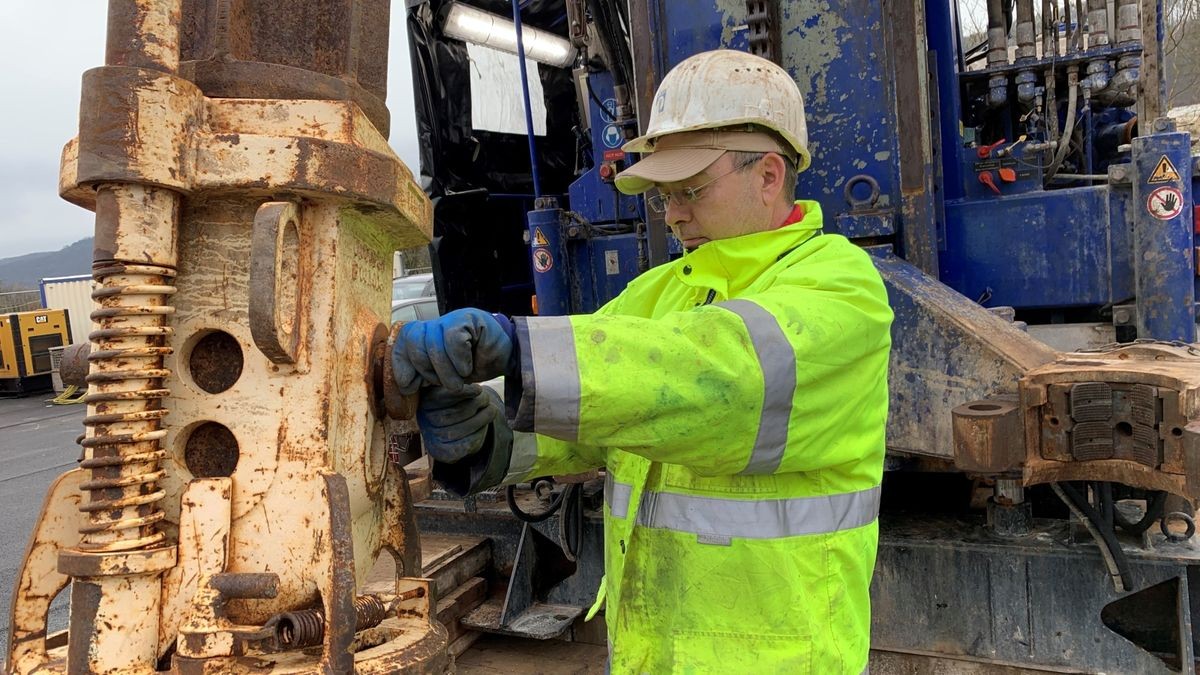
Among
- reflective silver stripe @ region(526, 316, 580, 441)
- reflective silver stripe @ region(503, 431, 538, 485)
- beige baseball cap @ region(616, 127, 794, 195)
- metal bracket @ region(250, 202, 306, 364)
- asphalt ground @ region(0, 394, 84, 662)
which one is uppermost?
beige baseball cap @ region(616, 127, 794, 195)

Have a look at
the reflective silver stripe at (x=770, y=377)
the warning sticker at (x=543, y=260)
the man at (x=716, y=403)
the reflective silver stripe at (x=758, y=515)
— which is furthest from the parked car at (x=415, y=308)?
the reflective silver stripe at (x=770, y=377)

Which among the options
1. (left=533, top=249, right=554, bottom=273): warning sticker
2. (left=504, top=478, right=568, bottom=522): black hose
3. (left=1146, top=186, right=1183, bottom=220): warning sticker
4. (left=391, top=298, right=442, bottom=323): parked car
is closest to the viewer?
(left=1146, top=186, right=1183, bottom=220): warning sticker

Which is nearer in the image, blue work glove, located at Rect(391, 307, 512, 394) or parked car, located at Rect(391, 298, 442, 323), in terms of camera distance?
blue work glove, located at Rect(391, 307, 512, 394)

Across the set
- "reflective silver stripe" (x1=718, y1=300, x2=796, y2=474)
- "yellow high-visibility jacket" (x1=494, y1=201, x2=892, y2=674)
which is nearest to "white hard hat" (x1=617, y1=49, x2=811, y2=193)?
"yellow high-visibility jacket" (x1=494, y1=201, x2=892, y2=674)

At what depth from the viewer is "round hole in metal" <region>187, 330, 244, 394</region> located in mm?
1336

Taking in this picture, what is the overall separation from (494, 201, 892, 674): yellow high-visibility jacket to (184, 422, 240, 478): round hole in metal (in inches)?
18.6

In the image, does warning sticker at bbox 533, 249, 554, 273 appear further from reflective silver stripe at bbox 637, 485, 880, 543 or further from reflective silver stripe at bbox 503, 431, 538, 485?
reflective silver stripe at bbox 637, 485, 880, 543

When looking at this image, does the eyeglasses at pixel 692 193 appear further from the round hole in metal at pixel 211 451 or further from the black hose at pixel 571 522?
the black hose at pixel 571 522

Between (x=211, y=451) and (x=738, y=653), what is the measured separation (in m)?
0.96

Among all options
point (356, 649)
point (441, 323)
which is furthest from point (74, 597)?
point (441, 323)

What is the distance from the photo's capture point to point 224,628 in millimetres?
1162

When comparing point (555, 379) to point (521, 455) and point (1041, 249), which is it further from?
point (1041, 249)

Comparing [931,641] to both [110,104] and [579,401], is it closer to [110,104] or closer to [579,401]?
[579,401]

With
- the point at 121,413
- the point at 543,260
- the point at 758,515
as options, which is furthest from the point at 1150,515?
the point at 121,413
